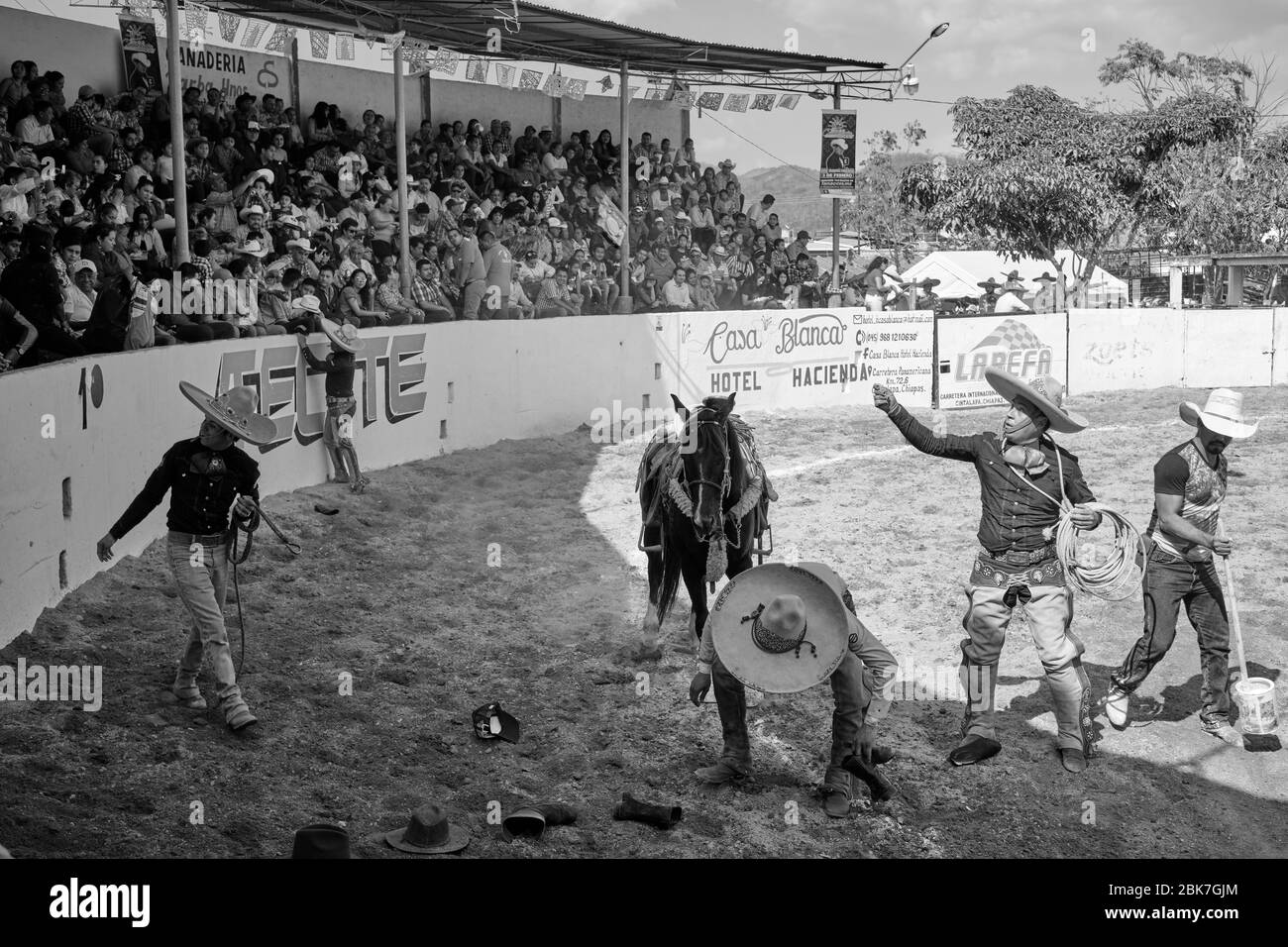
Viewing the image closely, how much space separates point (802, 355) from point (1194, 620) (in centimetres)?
1467

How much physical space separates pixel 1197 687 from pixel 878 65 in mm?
17432

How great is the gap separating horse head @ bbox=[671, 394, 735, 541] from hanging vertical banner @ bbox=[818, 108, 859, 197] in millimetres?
17456

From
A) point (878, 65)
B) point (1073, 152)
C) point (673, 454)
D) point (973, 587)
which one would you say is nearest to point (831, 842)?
point (973, 587)

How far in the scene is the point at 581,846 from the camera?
20.9ft

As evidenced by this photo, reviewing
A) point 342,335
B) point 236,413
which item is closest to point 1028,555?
point 236,413

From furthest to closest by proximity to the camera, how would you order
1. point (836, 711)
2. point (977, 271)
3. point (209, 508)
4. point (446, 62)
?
point (977, 271)
point (446, 62)
point (209, 508)
point (836, 711)

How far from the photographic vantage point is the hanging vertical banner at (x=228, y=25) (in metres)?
16.6

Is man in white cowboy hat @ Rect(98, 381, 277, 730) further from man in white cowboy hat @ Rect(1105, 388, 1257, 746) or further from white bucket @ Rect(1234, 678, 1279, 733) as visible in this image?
white bucket @ Rect(1234, 678, 1279, 733)

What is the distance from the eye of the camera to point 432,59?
59.8 ft

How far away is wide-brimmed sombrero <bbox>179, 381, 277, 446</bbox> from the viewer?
7.41m

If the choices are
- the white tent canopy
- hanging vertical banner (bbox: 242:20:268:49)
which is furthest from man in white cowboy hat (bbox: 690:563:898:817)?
the white tent canopy

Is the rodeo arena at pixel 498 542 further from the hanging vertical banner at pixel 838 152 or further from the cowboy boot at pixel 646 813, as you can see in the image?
the hanging vertical banner at pixel 838 152

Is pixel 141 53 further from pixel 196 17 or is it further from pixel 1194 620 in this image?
pixel 1194 620

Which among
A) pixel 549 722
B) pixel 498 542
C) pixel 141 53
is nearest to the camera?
pixel 549 722
